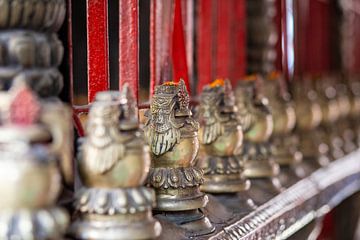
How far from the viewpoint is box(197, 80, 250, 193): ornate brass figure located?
2.14m

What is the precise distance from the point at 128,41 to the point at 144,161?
0.70 m

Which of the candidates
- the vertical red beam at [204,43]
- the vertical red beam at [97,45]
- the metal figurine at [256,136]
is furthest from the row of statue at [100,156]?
the vertical red beam at [204,43]

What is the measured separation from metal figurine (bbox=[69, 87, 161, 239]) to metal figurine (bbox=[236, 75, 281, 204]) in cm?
112

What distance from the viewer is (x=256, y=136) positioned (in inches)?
99.5

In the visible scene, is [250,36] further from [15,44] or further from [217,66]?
[15,44]

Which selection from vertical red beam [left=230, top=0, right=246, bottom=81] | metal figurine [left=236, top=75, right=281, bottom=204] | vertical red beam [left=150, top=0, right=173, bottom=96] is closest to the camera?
vertical red beam [left=150, top=0, right=173, bottom=96]

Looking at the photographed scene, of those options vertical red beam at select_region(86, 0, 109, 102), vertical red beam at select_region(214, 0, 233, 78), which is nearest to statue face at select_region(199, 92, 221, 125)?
vertical red beam at select_region(86, 0, 109, 102)

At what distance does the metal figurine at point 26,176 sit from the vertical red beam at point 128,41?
0.82m

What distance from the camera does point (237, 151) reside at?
7.27 feet

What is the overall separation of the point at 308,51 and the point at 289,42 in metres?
0.57

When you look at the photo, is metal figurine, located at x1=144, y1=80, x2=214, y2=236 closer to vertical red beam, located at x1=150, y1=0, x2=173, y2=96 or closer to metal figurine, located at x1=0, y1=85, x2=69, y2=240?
vertical red beam, located at x1=150, y1=0, x2=173, y2=96

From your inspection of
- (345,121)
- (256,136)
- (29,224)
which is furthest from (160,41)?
(345,121)

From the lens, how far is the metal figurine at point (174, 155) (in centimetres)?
178

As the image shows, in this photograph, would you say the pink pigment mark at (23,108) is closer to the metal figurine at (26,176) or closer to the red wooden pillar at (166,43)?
the metal figurine at (26,176)
